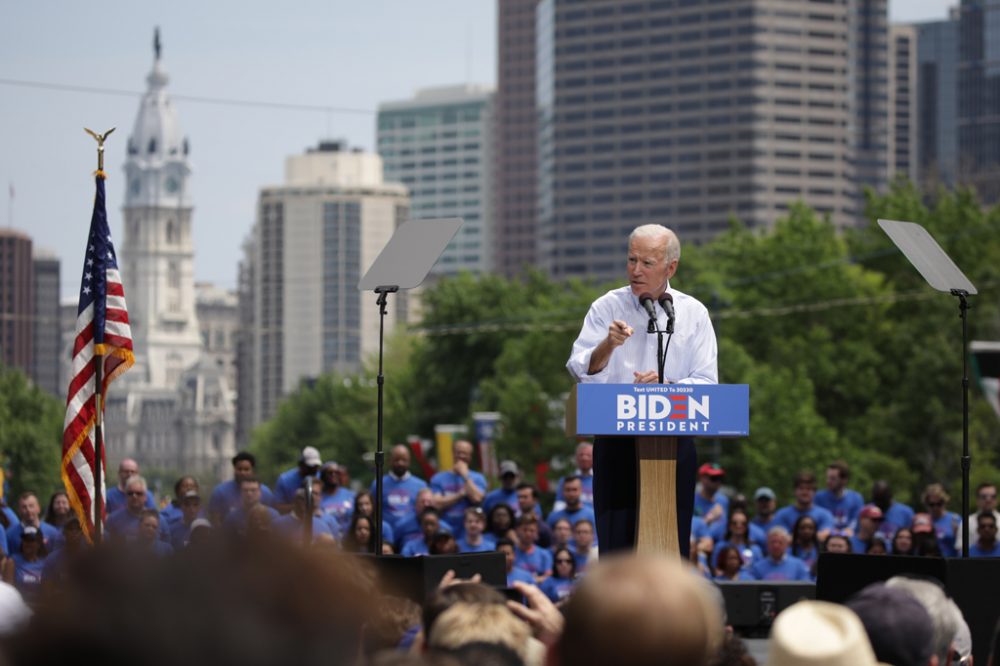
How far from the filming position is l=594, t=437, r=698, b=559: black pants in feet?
29.7

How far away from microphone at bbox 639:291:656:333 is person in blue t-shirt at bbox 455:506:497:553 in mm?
6614

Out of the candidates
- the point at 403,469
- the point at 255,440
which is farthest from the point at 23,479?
the point at 255,440

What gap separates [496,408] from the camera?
234ft

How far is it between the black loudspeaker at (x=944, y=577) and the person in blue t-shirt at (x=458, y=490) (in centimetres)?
789

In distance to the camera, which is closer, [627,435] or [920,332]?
[627,435]

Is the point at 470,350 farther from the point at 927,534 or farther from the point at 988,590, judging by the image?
the point at 988,590

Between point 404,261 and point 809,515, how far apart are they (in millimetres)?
7636

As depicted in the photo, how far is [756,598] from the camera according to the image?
42.7 ft

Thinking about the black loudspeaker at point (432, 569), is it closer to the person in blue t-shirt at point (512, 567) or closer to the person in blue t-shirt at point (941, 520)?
the person in blue t-shirt at point (512, 567)

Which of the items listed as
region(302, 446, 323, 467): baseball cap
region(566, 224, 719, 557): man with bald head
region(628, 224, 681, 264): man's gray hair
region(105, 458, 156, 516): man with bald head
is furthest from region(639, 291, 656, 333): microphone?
region(105, 458, 156, 516): man with bald head

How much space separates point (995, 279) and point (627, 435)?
54106mm

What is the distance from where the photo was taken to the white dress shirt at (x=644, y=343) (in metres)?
9.10

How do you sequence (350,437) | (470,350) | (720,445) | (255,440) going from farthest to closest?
(255,440) < (350,437) < (470,350) < (720,445)

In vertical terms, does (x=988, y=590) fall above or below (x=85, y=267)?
below
